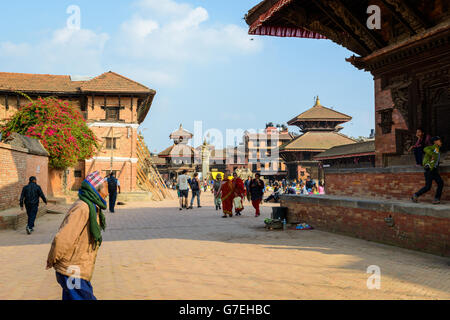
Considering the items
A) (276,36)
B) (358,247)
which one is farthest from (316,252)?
(276,36)

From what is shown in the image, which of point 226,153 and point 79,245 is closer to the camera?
point 79,245

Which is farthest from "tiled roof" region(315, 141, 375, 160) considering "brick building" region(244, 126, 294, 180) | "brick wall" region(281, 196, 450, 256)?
"brick building" region(244, 126, 294, 180)

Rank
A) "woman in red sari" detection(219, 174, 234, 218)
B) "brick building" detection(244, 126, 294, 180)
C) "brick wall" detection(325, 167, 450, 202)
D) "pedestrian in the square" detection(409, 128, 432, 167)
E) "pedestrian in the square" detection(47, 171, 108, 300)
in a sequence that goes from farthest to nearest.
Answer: "brick building" detection(244, 126, 294, 180) < "woman in red sari" detection(219, 174, 234, 218) < "pedestrian in the square" detection(409, 128, 432, 167) < "brick wall" detection(325, 167, 450, 202) < "pedestrian in the square" detection(47, 171, 108, 300)

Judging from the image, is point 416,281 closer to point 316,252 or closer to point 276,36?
point 316,252

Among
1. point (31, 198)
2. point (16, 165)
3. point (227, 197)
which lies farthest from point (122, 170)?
point (31, 198)

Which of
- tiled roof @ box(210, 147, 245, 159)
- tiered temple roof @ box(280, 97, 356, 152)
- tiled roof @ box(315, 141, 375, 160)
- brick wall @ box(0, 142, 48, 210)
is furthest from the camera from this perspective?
tiled roof @ box(210, 147, 245, 159)

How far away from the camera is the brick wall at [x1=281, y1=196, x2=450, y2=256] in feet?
21.7

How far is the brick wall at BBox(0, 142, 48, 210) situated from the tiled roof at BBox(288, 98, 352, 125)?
37.5 m

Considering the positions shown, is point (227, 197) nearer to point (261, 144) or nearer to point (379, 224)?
point (379, 224)

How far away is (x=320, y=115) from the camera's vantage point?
157 ft

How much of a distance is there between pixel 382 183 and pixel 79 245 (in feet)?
25.0

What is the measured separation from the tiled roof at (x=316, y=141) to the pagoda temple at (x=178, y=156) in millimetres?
28072

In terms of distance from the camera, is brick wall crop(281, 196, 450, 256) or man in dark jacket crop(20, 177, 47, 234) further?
man in dark jacket crop(20, 177, 47, 234)

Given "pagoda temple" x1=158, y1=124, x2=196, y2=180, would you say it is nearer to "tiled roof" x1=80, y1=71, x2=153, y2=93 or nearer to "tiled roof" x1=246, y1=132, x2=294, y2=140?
"tiled roof" x1=246, y1=132, x2=294, y2=140
